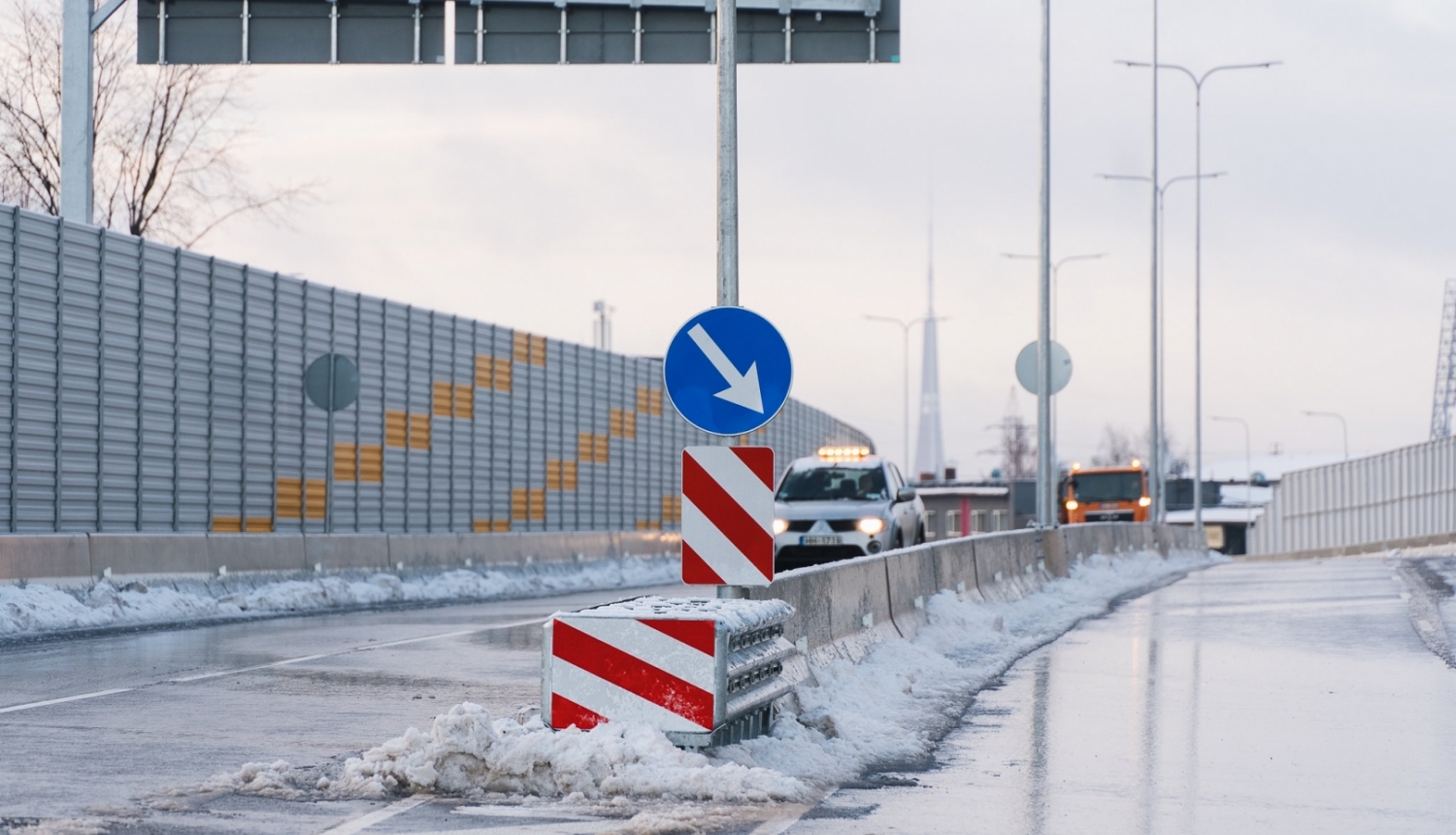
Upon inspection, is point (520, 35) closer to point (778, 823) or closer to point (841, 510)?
point (841, 510)

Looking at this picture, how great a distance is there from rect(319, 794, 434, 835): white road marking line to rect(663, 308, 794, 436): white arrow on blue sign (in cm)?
275

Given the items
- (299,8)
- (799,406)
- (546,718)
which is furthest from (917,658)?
(799,406)

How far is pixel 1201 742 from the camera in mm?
10438

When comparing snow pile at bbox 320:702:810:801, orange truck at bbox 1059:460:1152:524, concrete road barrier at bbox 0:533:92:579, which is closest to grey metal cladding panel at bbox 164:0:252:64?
concrete road barrier at bbox 0:533:92:579

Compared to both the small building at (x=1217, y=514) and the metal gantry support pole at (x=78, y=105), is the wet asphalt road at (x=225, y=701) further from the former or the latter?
the small building at (x=1217, y=514)

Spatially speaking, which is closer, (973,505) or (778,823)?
(778,823)

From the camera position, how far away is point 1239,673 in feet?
46.1

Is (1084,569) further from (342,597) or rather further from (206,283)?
(206,283)

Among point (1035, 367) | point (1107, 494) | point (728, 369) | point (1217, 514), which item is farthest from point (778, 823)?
point (1217, 514)

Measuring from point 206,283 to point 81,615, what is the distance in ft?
24.4

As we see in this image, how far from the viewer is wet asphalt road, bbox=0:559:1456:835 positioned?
7.94 meters

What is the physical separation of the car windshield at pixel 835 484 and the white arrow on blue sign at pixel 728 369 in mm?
14900

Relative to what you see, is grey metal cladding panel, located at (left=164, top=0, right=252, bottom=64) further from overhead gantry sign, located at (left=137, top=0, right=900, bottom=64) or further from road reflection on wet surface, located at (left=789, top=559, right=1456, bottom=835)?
road reflection on wet surface, located at (left=789, top=559, right=1456, bottom=835)

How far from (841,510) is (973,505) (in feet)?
344
